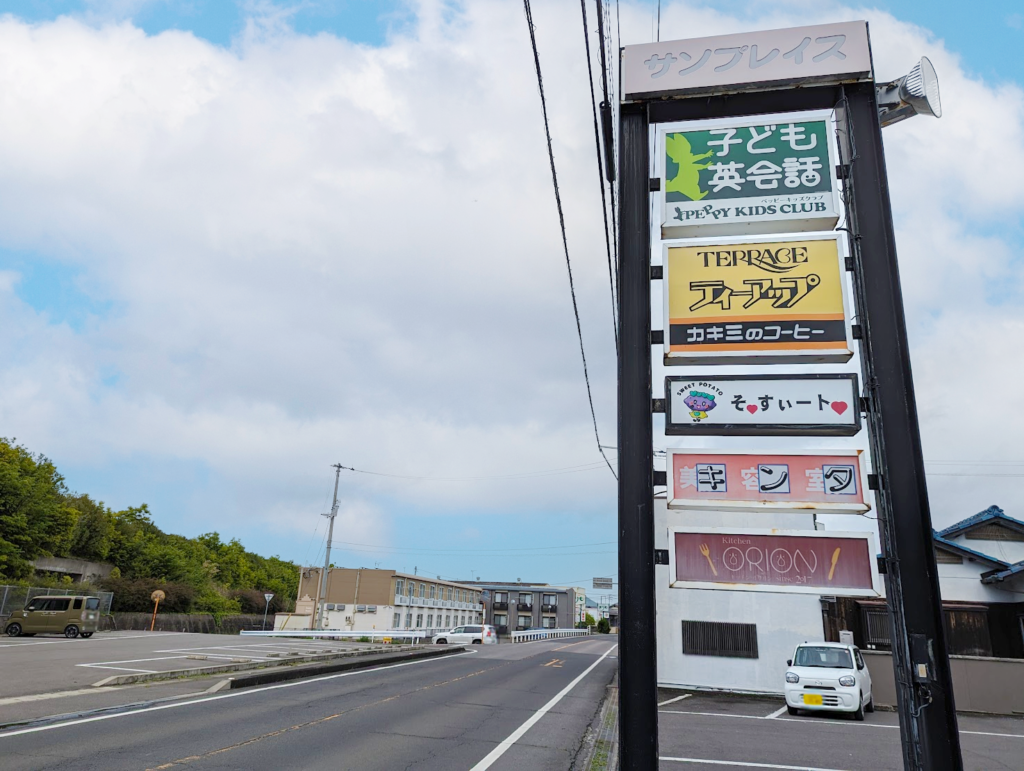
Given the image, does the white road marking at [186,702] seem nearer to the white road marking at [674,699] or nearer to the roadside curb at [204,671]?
the roadside curb at [204,671]

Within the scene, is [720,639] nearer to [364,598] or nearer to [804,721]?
[804,721]

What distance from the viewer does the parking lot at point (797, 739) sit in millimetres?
9383

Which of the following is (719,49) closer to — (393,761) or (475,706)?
(393,761)

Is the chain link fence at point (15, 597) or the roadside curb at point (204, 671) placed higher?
the chain link fence at point (15, 597)

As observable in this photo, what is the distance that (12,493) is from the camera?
116ft

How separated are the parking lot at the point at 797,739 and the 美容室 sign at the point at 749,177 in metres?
6.85

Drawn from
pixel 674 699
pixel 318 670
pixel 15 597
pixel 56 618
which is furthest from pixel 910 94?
pixel 15 597

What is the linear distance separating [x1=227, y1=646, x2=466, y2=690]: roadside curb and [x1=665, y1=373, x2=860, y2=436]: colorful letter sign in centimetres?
1165

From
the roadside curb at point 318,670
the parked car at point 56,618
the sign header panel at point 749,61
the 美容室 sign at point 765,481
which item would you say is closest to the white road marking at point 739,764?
the 美容室 sign at point 765,481

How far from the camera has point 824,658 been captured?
49.7ft

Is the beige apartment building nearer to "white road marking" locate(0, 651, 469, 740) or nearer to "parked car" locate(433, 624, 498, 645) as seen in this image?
"parked car" locate(433, 624, 498, 645)

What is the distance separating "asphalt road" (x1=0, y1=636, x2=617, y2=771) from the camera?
7.52 meters

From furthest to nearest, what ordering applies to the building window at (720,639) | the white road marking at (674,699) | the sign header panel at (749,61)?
the building window at (720,639)
the white road marking at (674,699)
the sign header panel at (749,61)

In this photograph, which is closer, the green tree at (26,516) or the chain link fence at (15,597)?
the chain link fence at (15,597)
